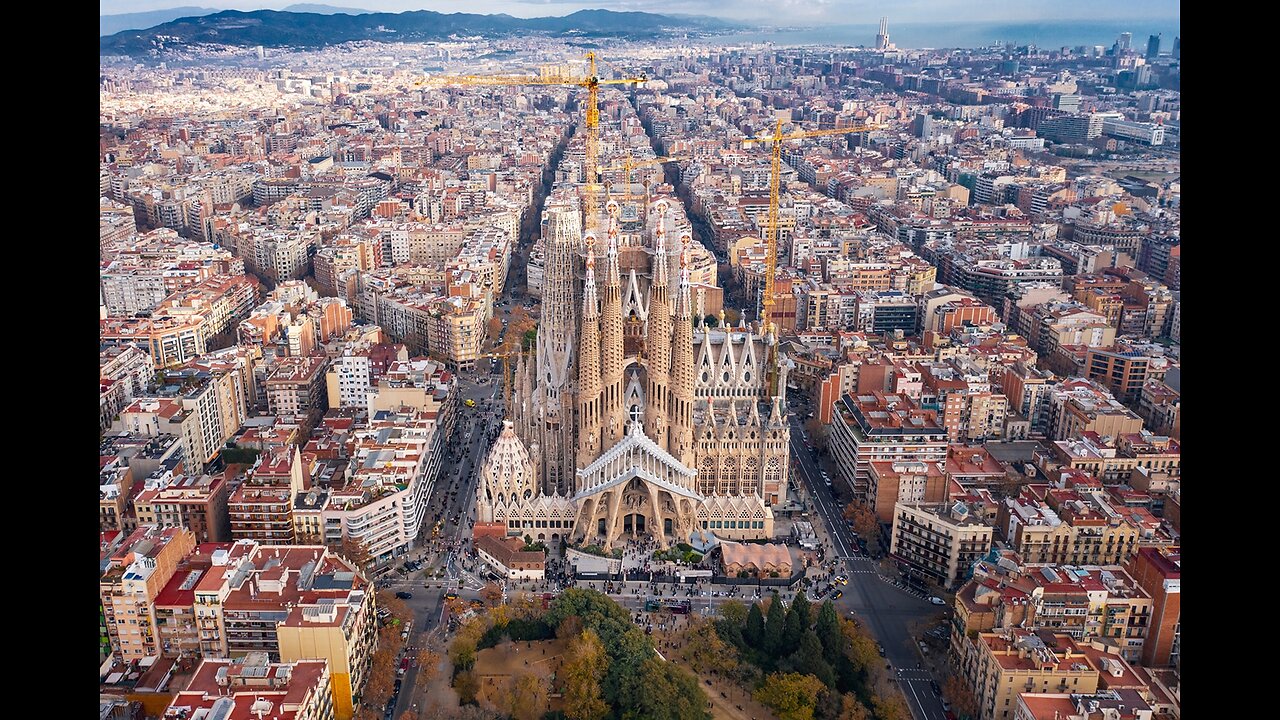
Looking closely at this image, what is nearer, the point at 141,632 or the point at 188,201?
the point at 141,632

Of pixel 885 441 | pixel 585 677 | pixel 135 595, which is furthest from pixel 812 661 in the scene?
pixel 135 595

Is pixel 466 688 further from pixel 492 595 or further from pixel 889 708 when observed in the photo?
pixel 889 708

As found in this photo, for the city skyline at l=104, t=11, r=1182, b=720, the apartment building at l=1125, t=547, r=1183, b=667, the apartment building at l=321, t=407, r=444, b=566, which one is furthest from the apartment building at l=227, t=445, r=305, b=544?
the apartment building at l=1125, t=547, r=1183, b=667

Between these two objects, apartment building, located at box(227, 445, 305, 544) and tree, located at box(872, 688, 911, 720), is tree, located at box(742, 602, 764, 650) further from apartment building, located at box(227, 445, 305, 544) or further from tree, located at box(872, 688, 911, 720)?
apartment building, located at box(227, 445, 305, 544)

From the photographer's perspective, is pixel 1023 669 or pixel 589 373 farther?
pixel 589 373

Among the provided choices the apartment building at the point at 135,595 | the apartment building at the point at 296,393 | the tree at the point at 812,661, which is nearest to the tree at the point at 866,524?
the tree at the point at 812,661
